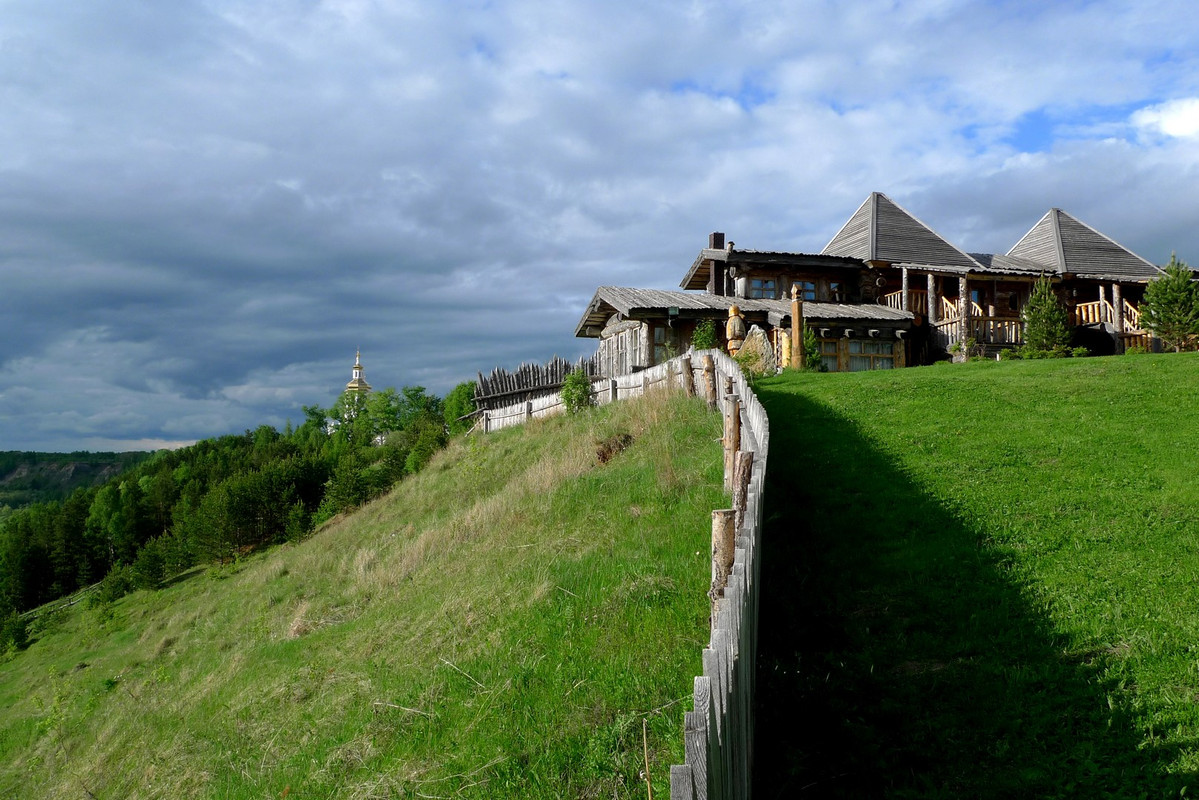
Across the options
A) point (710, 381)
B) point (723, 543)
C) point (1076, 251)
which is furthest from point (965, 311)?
point (723, 543)

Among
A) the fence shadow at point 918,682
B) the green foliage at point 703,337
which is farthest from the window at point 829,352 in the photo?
the fence shadow at point 918,682

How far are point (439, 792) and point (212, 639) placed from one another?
1385cm

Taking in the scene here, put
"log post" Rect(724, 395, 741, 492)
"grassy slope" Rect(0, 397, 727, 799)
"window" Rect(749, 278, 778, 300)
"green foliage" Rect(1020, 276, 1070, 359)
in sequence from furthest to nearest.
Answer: "window" Rect(749, 278, 778, 300), "green foliage" Rect(1020, 276, 1070, 359), "log post" Rect(724, 395, 741, 492), "grassy slope" Rect(0, 397, 727, 799)

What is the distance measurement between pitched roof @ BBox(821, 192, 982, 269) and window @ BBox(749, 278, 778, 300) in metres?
4.52

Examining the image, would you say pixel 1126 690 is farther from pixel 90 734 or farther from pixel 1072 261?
pixel 1072 261

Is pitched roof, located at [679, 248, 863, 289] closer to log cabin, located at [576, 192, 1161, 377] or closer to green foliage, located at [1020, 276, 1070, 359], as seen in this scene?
log cabin, located at [576, 192, 1161, 377]

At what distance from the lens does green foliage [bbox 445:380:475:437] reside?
36.2 meters

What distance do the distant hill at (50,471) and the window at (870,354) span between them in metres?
177

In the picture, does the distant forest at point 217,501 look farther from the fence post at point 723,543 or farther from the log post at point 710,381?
the fence post at point 723,543

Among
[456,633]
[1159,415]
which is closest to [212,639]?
[456,633]

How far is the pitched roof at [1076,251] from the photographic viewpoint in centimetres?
3616

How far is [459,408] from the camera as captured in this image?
41.5 metres

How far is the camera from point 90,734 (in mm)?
13633

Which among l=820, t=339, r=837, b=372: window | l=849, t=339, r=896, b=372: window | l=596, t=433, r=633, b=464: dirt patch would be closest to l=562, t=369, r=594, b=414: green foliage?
l=596, t=433, r=633, b=464: dirt patch
